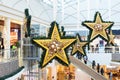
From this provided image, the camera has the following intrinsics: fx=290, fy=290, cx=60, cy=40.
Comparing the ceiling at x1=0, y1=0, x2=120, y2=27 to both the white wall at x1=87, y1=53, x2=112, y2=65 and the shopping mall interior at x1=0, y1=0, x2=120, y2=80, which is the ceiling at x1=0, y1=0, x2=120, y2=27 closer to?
the shopping mall interior at x1=0, y1=0, x2=120, y2=80

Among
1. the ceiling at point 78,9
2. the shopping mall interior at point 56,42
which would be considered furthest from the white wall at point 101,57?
the ceiling at point 78,9

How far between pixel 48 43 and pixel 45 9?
84.8ft

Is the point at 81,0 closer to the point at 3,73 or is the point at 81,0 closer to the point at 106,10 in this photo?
the point at 106,10

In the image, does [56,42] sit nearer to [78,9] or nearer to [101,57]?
[101,57]

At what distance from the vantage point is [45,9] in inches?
1382

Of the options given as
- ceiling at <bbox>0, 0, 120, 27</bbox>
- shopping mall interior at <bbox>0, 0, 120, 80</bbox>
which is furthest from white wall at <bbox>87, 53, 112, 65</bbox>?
ceiling at <bbox>0, 0, 120, 27</bbox>

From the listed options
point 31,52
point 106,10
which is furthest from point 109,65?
point 31,52

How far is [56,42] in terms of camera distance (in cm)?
967

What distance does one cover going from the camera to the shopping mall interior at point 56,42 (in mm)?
9727

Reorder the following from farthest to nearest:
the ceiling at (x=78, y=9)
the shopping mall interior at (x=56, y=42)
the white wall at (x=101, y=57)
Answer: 1. the ceiling at (x=78, y=9)
2. the white wall at (x=101, y=57)
3. the shopping mall interior at (x=56, y=42)

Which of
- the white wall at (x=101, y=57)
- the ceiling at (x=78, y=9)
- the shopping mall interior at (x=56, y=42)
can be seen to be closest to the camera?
the shopping mall interior at (x=56, y=42)

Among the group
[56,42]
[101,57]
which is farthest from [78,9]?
[56,42]

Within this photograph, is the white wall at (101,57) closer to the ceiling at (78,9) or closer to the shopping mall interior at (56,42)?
the shopping mall interior at (56,42)

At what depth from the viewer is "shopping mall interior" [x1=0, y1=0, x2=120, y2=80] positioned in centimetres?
973
